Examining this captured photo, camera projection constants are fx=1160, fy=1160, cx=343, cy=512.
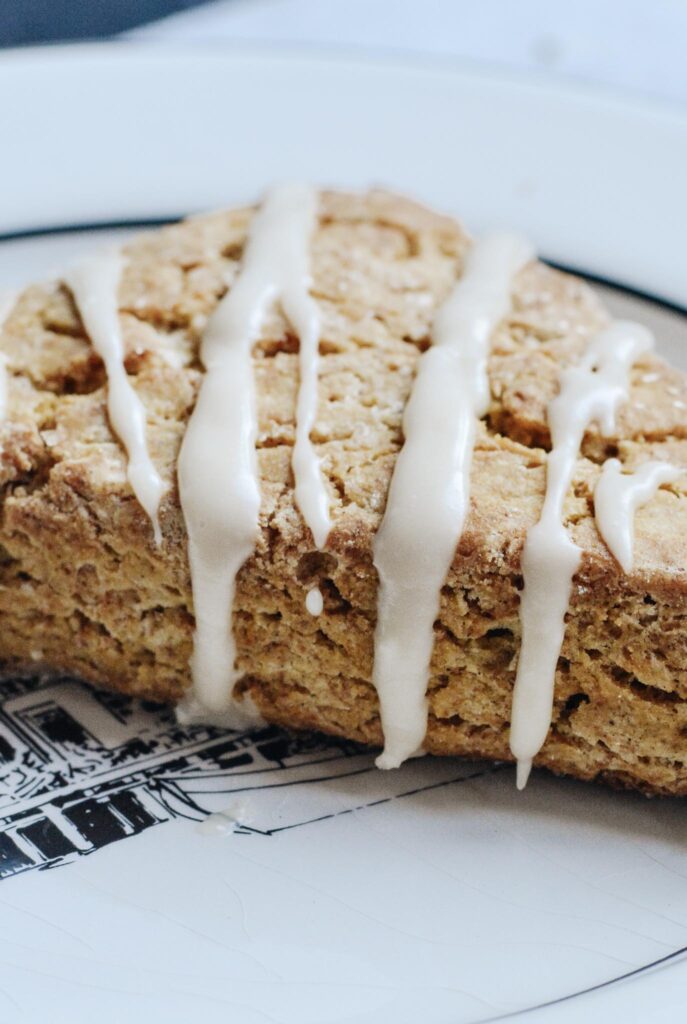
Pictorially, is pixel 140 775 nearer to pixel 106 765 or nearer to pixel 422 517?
pixel 106 765

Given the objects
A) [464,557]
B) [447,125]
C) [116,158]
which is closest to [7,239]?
[116,158]

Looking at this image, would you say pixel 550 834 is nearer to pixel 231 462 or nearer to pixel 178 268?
pixel 231 462

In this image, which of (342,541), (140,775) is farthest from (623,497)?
(140,775)

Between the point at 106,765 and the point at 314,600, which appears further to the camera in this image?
the point at 106,765

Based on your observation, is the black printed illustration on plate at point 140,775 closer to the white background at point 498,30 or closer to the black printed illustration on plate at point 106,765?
the black printed illustration on plate at point 106,765

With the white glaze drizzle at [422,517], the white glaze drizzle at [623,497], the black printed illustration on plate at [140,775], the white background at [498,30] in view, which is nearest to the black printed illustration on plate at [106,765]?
the black printed illustration on plate at [140,775]

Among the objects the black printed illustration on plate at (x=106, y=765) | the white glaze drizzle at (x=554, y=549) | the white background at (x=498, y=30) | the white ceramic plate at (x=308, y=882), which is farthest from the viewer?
the white background at (x=498, y=30)
